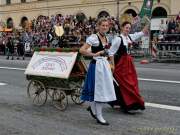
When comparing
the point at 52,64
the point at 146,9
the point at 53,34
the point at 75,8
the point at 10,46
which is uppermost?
the point at 75,8

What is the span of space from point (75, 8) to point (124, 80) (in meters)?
34.2

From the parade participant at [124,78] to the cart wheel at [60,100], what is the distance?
1.03m

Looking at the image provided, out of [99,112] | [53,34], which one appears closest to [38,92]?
[99,112]

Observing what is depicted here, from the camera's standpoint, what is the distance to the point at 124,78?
9.20 m

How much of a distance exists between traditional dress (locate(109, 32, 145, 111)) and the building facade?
25.6 metres

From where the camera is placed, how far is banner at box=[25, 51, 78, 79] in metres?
9.64

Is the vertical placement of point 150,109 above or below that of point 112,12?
below

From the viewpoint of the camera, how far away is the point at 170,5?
115 ft

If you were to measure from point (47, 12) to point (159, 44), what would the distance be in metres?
23.4

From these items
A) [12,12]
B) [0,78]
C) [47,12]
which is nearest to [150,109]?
[0,78]

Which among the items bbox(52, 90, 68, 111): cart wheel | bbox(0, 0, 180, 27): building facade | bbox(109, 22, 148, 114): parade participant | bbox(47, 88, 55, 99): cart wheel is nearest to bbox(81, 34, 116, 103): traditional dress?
bbox(109, 22, 148, 114): parade participant

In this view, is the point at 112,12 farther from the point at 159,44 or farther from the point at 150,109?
the point at 150,109

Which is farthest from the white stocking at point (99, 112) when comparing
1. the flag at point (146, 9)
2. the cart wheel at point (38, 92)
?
the flag at point (146, 9)

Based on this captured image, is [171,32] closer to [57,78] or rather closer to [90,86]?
[57,78]
